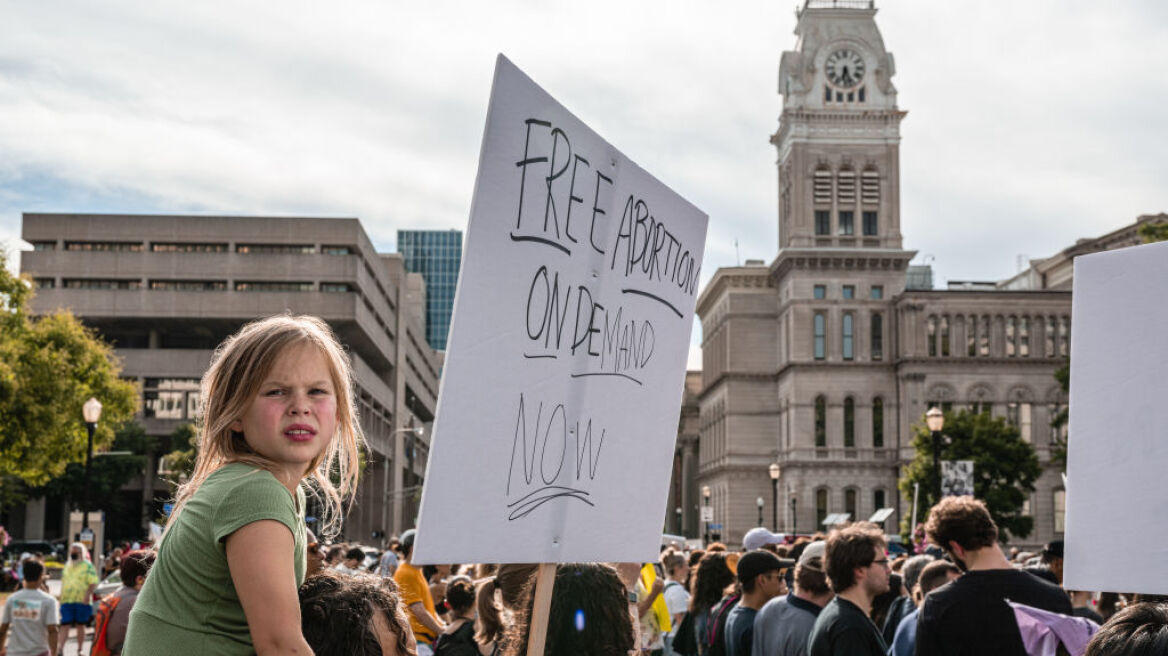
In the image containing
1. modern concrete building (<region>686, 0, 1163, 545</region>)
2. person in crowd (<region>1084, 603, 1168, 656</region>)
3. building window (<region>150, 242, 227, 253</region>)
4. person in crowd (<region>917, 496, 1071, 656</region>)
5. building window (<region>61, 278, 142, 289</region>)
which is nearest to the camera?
person in crowd (<region>1084, 603, 1168, 656</region>)

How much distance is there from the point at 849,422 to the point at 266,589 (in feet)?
287

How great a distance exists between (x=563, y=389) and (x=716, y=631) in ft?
15.5

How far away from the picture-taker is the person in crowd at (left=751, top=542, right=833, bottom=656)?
642 centimetres

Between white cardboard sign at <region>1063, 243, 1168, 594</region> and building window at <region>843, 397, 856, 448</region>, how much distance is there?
3364 inches

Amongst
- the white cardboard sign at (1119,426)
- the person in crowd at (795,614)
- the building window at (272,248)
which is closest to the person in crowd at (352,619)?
the white cardboard sign at (1119,426)

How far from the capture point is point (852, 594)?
5.82 meters

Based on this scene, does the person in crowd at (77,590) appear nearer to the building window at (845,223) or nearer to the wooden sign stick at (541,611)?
the wooden sign stick at (541,611)

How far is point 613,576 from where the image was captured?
4273 millimetres

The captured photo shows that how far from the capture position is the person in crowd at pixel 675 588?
1138 centimetres

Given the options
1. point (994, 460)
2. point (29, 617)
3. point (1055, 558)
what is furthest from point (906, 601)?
point (994, 460)

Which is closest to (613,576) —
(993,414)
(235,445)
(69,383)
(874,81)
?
(235,445)

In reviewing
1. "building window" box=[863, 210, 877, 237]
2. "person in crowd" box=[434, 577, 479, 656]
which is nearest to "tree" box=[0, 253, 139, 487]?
"person in crowd" box=[434, 577, 479, 656]

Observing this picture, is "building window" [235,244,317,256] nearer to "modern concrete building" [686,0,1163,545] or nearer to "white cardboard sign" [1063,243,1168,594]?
"modern concrete building" [686,0,1163,545]

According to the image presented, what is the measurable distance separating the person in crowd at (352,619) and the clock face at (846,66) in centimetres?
9271
